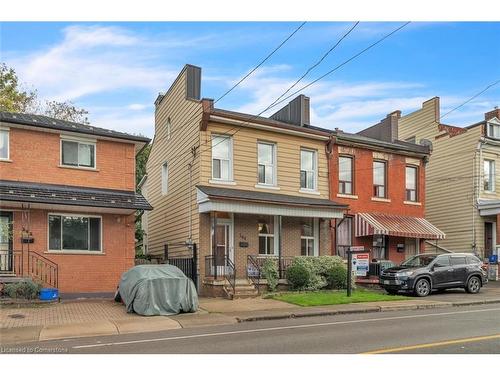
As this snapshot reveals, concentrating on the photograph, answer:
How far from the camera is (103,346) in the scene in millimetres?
10023

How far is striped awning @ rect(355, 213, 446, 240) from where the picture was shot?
23.6m

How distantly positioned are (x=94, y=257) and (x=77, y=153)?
3.92 m

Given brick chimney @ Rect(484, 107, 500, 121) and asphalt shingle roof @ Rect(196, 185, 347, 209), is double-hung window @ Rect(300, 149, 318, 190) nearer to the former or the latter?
asphalt shingle roof @ Rect(196, 185, 347, 209)

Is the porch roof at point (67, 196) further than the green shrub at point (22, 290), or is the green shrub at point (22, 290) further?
the porch roof at point (67, 196)

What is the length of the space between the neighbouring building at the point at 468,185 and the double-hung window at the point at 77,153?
17.2m

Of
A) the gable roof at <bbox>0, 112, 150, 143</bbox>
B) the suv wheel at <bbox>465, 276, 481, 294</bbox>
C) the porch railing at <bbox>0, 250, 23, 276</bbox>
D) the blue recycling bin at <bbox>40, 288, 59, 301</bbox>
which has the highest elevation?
the gable roof at <bbox>0, 112, 150, 143</bbox>

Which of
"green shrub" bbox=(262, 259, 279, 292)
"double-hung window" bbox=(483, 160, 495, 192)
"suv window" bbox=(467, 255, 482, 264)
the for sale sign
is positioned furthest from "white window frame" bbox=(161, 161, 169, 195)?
"double-hung window" bbox=(483, 160, 495, 192)

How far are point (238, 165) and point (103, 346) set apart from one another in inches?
487

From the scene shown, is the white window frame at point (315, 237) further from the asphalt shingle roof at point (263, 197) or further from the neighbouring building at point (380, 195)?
the asphalt shingle roof at point (263, 197)

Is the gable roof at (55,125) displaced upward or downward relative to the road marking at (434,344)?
upward

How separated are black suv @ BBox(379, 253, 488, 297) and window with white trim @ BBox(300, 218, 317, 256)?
11.4ft

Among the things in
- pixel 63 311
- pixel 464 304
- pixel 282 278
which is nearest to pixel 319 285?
pixel 282 278

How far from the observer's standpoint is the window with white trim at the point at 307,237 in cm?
2286

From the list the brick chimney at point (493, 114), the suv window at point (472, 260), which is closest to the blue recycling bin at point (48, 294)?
the suv window at point (472, 260)
